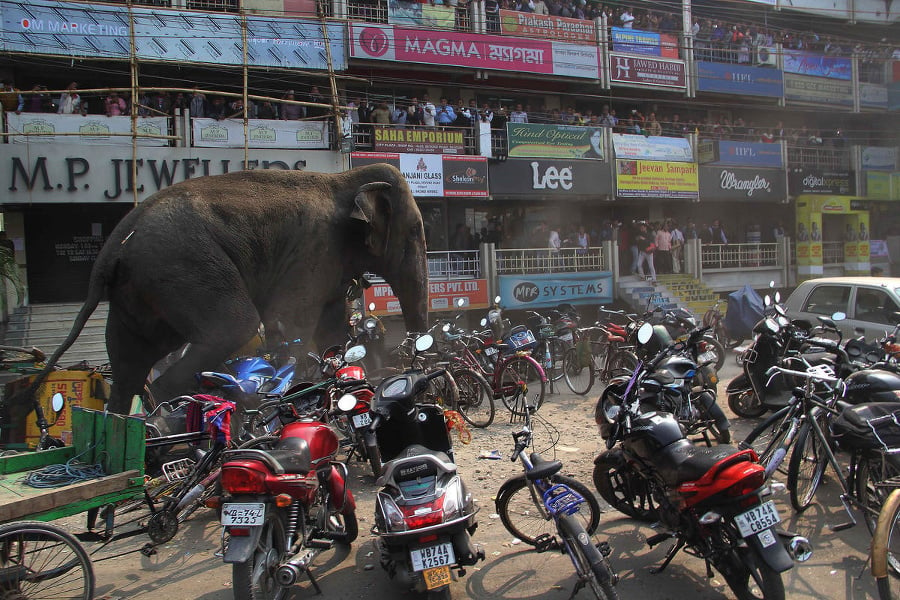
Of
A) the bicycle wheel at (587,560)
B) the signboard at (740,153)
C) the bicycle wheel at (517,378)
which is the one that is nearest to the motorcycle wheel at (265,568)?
the bicycle wheel at (587,560)

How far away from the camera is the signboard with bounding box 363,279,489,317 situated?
13820 millimetres

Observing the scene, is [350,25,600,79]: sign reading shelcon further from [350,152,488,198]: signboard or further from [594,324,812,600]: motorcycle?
[594,324,812,600]: motorcycle

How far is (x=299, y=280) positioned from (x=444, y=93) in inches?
564

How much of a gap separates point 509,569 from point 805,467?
7.81 ft

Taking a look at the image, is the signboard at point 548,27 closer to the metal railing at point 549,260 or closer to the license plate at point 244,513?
the metal railing at point 549,260

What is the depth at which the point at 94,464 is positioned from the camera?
12.5 feet

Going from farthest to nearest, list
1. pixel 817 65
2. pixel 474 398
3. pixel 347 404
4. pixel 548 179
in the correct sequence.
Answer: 1. pixel 817 65
2. pixel 548 179
3. pixel 474 398
4. pixel 347 404

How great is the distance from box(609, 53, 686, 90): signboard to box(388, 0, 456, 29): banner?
215 inches

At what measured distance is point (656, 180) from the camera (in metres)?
19.2

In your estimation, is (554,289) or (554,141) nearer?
(554,289)

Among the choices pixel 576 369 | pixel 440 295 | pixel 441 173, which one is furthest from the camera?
pixel 441 173

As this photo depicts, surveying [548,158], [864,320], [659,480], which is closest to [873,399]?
[659,480]

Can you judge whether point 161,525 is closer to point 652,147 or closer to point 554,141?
point 554,141

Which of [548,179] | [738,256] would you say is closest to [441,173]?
[548,179]
